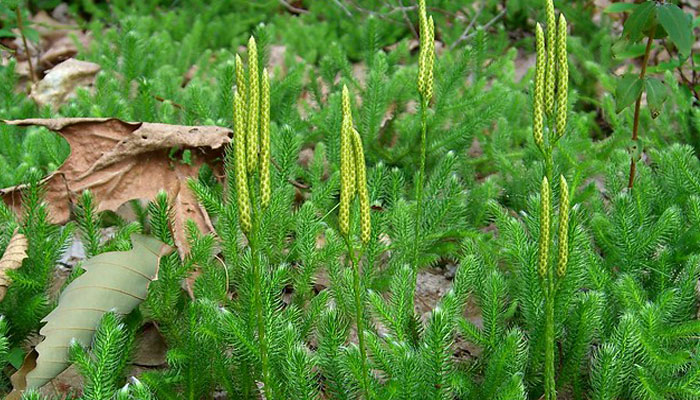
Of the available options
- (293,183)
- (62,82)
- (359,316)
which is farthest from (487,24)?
(359,316)

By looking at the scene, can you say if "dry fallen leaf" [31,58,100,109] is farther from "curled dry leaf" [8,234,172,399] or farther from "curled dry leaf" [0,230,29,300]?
"curled dry leaf" [8,234,172,399]

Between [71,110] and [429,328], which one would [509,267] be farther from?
[71,110]

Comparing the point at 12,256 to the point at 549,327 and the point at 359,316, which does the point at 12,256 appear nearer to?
the point at 359,316

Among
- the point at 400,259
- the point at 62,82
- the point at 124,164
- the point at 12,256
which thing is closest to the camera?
the point at 12,256

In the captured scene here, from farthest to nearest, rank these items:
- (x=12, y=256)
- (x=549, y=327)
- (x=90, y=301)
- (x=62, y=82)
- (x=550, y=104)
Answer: (x=62, y=82) → (x=12, y=256) → (x=90, y=301) → (x=549, y=327) → (x=550, y=104)

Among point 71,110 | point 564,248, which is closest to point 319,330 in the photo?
point 564,248

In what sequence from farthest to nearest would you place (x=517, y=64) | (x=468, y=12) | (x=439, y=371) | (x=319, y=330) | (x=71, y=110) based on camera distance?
(x=468, y=12) → (x=517, y=64) → (x=71, y=110) → (x=319, y=330) → (x=439, y=371)
